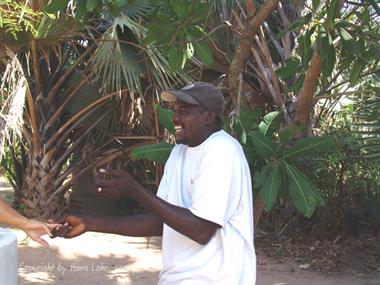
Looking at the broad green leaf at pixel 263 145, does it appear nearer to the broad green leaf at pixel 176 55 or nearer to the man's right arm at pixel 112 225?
the broad green leaf at pixel 176 55

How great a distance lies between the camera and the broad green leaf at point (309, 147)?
361cm

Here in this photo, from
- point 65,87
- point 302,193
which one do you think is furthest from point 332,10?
point 65,87

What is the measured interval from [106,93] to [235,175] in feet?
18.1

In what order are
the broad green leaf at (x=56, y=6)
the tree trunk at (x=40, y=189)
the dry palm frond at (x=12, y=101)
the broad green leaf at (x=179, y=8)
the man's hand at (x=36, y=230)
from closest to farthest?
1. the man's hand at (x=36, y=230)
2. the broad green leaf at (x=56, y=6)
3. the broad green leaf at (x=179, y=8)
4. the dry palm frond at (x=12, y=101)
5. the tree trunk at (x=40, y=189)

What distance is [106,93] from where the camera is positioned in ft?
24.5

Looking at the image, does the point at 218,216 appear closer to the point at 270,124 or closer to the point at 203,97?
the point at 203,97

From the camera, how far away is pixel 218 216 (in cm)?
206

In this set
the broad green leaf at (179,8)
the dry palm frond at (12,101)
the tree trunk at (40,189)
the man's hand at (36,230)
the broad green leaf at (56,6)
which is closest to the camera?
the man's hand at (36,230)

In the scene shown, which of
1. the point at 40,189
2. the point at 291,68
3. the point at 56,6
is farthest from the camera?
the point at 40,189

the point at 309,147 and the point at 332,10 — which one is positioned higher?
the point at 332,10

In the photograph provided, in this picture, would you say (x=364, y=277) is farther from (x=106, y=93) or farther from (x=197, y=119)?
(x=197, y=119)

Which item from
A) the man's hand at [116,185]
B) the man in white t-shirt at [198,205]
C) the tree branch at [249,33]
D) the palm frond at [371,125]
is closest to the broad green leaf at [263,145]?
the tree branch at [249,33]

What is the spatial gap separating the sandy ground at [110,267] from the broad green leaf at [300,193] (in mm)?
2775

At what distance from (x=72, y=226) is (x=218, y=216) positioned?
1.90ft
